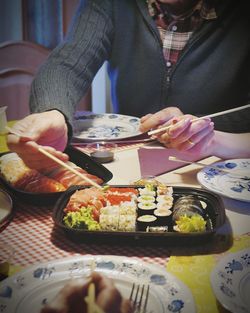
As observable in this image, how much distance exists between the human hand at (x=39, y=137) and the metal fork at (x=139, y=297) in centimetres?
36

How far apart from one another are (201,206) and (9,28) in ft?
7.19

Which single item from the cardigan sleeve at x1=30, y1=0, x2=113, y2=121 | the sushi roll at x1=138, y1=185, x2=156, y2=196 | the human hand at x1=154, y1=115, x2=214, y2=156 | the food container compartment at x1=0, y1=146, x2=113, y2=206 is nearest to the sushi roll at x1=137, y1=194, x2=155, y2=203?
the sushi roll at x1=138, y1=185, x2=156, y2=196

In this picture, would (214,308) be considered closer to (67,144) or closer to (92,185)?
(92,185)

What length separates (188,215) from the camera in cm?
84

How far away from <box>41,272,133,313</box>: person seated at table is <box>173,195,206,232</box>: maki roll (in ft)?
0.65

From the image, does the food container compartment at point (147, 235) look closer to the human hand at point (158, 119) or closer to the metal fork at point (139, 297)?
the metal fork at point (139, 297)

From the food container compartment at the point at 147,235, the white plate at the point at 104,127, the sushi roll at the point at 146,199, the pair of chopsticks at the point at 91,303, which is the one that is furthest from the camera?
the white plate at the point at 104,127

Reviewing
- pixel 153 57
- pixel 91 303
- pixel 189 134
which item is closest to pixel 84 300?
pixel 91 303

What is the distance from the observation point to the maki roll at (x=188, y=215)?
802 millimetres

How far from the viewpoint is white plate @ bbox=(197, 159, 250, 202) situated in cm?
100

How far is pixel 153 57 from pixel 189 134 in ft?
2.22

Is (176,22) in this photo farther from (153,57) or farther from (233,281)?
(233,281)

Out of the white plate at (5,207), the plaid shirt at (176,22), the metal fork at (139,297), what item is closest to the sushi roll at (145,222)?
the metal fork at (139,297)

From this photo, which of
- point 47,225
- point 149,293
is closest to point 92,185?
point 47,225
